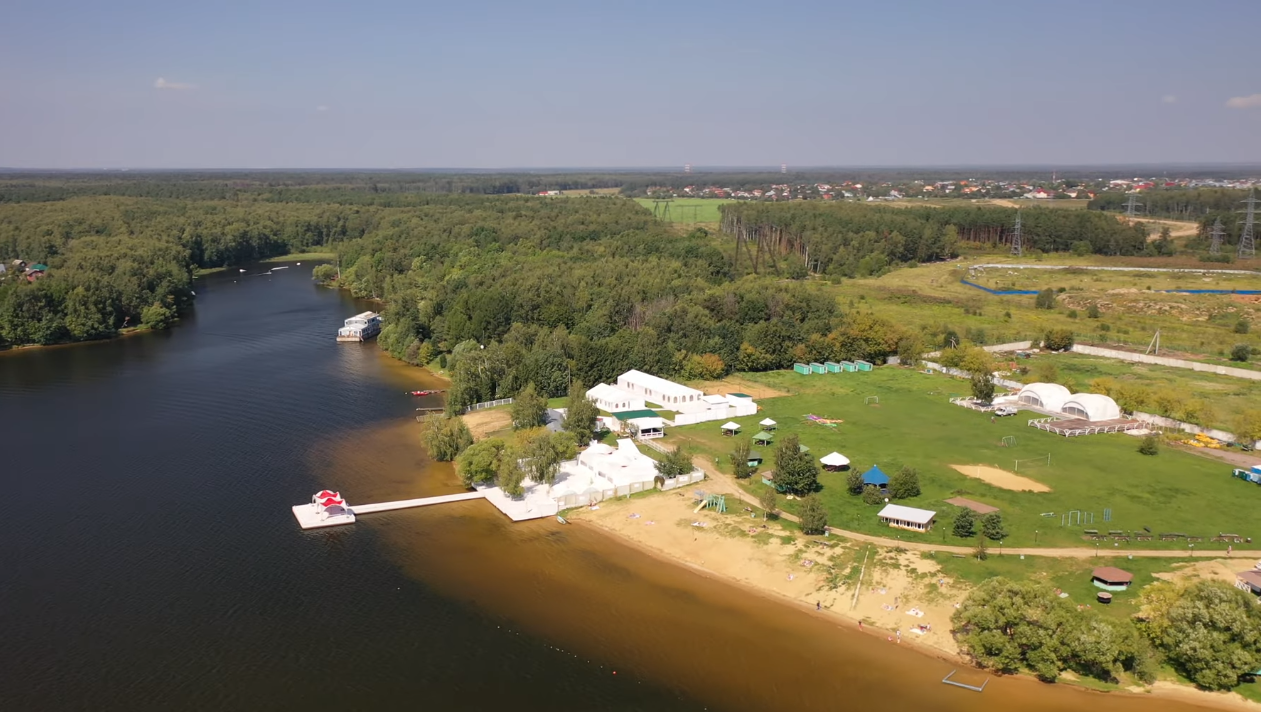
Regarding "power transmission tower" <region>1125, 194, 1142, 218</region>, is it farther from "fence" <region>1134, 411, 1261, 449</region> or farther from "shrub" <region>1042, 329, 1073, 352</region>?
"fence" <region>1134, 411, 1261, 449</region>

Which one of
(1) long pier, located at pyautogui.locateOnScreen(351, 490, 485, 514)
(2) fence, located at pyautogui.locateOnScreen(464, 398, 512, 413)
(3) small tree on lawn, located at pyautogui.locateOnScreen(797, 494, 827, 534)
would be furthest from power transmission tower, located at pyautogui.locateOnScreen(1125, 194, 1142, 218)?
(1) long pier, located at pyautogui.locateOnScreen(351, 490, 485, 514)

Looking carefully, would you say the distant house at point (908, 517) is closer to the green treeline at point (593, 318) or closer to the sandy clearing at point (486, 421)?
the sandy clearing at point (486, 421)

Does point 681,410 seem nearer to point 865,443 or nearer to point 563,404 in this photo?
point 563,404

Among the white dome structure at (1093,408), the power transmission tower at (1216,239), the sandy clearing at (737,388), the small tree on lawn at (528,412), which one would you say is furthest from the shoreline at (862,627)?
the power transmission tower at (1216,239)

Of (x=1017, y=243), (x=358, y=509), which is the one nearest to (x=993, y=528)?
(x=358, y=509)

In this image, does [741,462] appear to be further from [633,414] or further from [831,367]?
[831,367]

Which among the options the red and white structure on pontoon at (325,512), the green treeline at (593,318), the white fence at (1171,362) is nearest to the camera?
the red and white structure on pontoon at (325,512)

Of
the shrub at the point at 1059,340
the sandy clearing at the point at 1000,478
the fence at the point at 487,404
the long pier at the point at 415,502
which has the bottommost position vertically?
the long pier at the point at 415,502
